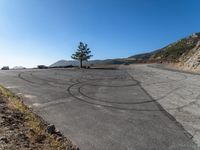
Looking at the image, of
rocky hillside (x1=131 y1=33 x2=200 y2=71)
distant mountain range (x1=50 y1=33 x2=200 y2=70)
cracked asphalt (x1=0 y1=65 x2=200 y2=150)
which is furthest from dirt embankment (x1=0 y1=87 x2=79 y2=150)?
distant mountain range (x1=50 y1=33 x2=200 y2=70)

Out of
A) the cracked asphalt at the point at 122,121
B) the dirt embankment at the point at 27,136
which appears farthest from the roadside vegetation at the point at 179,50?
the dirt embankment at the point at 27,136

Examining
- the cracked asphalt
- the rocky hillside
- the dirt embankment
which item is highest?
the rocky hillside

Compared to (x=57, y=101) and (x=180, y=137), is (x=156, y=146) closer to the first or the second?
(x=180, y=137)

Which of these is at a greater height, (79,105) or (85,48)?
(85,48)

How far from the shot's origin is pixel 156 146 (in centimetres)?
A: 496

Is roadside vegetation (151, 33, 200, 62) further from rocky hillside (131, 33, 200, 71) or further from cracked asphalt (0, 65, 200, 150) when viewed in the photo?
cracked asphalt (0, 65, 200, 150)

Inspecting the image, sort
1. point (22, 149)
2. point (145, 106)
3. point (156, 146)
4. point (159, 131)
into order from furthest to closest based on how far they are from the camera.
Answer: point (145, 106)
point (159, 131)
point (156, 146)
point (22, 149)

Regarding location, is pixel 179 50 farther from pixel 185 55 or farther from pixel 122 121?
pixel 122 121

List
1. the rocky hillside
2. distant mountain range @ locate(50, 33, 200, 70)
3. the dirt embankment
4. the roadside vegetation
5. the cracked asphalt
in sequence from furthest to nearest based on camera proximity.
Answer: the roadside vegetation, distant mountain range @ locate(50, 33, 200, 70), the rocky hillside, the cracked asphalt, the dirt embankment

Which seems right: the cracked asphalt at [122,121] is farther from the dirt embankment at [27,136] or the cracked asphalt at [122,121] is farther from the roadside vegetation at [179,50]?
the roadside vegetation at [179,50]

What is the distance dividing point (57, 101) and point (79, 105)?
1441mm

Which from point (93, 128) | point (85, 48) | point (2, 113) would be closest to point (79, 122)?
point (93, 128)

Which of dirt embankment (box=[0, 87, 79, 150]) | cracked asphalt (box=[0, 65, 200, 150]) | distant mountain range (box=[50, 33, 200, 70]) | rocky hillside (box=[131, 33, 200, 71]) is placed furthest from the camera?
distant mountain range (box=[50, 33, 200, 70])

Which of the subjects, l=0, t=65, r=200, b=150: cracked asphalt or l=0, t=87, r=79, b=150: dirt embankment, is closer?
l=0, t=87, r=79, b=150: dirt embankment
